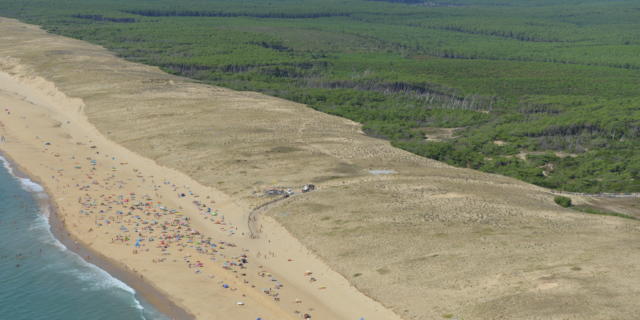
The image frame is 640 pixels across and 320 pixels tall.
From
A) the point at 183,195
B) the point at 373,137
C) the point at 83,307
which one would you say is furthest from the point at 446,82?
the point at 83,307

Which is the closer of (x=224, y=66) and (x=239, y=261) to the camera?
(x=239, y=261)

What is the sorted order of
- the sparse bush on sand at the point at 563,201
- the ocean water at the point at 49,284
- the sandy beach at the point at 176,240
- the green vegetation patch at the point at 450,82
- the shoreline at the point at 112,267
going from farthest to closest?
1. the green vegetation patch at the point at 450,82
2. the sparse bush on sand at the point at 563,201
3. the sandy beach at the point at 176,240
4. the shoreline at the point at 112,267
5. the ocean water at the point at 49,284

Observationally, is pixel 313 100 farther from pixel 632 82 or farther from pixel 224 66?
pixel 632 82

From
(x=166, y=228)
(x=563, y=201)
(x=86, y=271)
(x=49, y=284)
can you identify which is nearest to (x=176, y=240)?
(x=166, y=228)

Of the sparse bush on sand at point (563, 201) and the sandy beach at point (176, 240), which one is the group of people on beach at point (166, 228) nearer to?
the sandy beach at point (176, 240)

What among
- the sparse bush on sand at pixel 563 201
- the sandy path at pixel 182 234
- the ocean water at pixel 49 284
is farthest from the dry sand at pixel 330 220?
the sparse bush on sand at pixel 563 201

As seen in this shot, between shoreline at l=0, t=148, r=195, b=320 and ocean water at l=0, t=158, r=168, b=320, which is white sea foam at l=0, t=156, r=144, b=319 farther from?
shoreline at l=0, t=148, r=195, b=320
